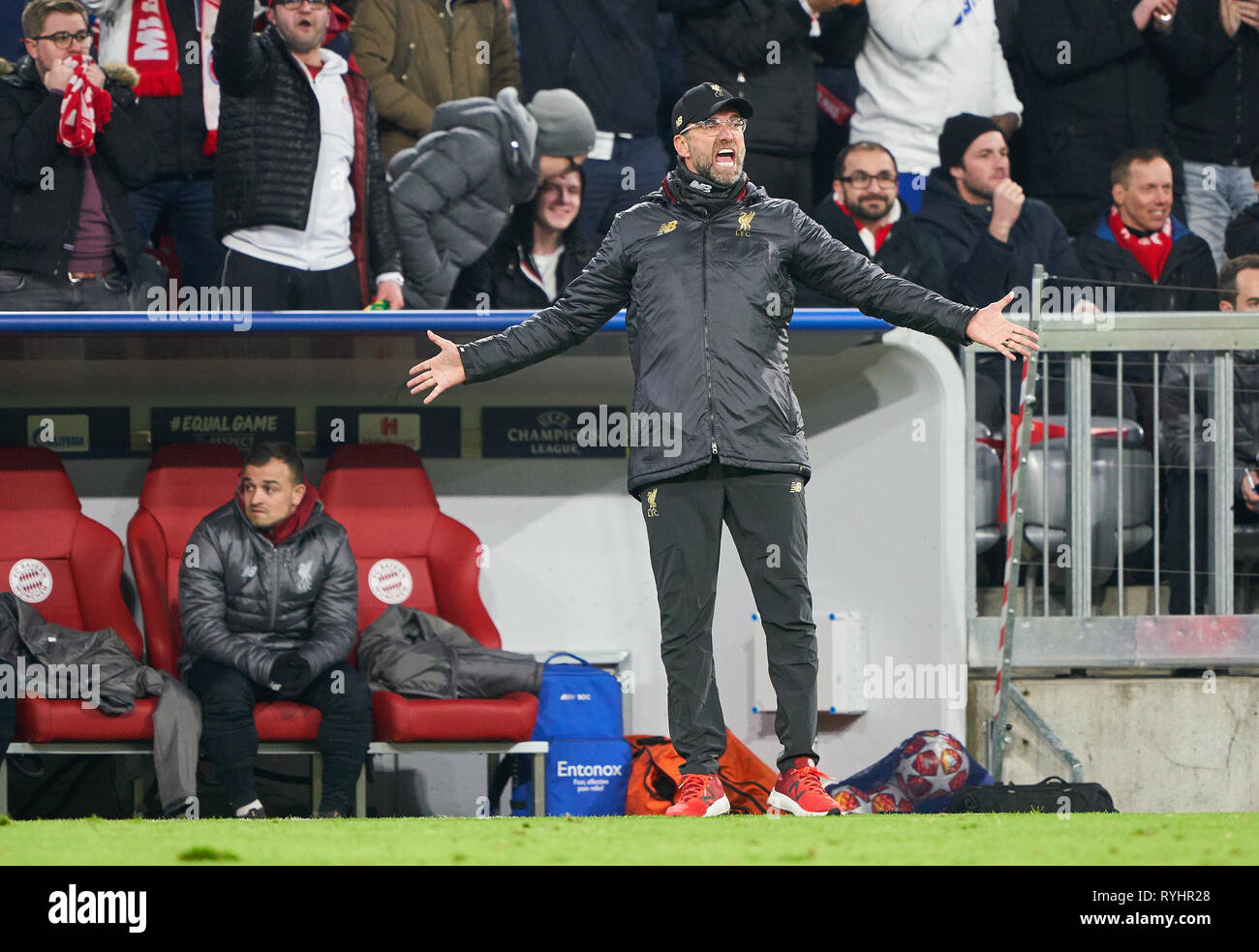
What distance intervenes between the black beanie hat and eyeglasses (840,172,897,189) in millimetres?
423

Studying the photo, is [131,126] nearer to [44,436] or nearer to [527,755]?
[44,436]

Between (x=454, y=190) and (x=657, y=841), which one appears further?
(x=454, y=190)

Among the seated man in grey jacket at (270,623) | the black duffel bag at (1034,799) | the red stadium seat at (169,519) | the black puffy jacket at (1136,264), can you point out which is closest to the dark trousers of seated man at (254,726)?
the seated man in grey jacket at (270,623)

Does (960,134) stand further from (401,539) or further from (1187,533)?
(401,539)

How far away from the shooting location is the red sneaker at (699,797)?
4176 mm

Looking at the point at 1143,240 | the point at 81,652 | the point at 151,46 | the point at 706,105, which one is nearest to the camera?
the point at 706,105

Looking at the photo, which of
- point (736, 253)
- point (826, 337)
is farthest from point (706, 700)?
point (826, 337)

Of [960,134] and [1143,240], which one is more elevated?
[960,134]

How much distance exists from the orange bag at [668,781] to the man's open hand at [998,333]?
236 centimetres

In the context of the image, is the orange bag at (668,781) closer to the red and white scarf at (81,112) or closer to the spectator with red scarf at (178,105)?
the spectator with red scarf at (178,105)

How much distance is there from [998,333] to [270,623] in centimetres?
310

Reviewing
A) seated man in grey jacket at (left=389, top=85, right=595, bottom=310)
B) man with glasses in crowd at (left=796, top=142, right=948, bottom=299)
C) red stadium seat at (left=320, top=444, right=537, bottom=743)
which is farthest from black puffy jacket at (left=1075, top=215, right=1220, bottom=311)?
red stadium seat at (left=320, top=444, right=537, bottom=743)

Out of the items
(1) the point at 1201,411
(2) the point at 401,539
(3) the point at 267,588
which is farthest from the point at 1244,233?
(3) the point at 267,588

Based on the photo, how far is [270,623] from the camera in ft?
20.2
